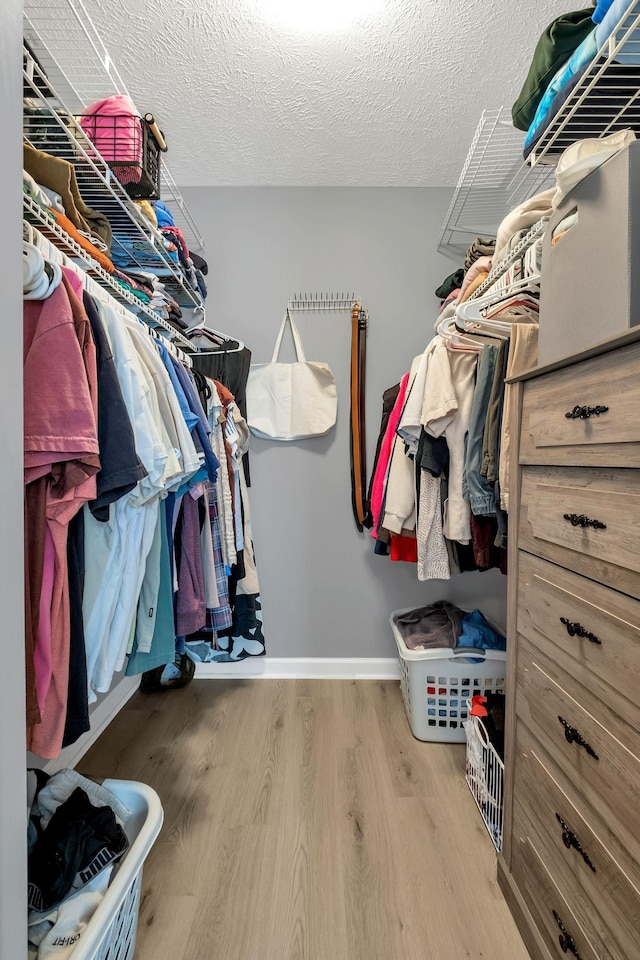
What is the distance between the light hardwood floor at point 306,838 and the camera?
111 cm

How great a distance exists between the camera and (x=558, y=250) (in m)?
1.02

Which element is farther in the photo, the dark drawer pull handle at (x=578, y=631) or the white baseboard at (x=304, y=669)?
the white baseboard at (x=304, y=669)

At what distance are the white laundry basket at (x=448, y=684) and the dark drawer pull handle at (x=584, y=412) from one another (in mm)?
1223

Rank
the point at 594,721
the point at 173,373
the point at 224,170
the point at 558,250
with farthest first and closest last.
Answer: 1. the point at 224,170
2. the point at 173,373
3. the point at 558,250
4. the point at 594,721

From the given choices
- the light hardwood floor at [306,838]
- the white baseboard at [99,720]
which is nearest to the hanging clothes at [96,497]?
the light hardwood floor at [306,838]

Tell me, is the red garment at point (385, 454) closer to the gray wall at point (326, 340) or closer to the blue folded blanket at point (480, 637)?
the gray wall at point (326, 340)

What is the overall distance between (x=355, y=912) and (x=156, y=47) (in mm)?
2640

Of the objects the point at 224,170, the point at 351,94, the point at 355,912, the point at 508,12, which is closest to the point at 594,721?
the point at 355,912

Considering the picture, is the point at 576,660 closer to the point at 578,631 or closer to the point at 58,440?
the point at 578,631

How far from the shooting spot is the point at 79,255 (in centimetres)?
117

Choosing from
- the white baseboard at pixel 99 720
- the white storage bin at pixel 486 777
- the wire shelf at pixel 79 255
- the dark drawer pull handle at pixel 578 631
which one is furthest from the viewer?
the white baseboard at pixel 99 720

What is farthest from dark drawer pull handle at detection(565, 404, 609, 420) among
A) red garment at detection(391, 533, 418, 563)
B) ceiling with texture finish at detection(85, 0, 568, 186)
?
ceiling with texture finish at detection(85, 0, 568, 186)

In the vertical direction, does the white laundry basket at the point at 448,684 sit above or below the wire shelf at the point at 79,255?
below

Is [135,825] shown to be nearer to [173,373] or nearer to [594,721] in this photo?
[594,721]
